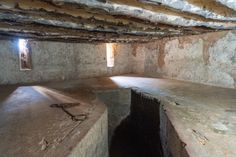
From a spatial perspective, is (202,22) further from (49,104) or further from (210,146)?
(49,104)

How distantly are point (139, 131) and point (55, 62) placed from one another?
10.0 feet

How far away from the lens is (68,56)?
5.63 meters

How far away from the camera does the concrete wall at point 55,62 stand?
185 inches

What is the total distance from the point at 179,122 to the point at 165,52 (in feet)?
13.2

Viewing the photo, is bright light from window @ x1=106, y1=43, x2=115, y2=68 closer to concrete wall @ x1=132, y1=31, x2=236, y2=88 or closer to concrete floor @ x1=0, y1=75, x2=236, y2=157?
concrete wall @ x1=132, y1=31, x2=236, y2=88

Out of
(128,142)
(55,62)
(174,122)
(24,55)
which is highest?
(24,55)

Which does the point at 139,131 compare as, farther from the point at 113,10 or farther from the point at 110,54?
the point at 110,54

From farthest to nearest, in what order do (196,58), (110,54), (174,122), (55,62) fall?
(110,54) → (55,62) → (196,58) → (174,122)

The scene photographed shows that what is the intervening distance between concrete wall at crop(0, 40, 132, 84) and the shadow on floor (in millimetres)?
2436

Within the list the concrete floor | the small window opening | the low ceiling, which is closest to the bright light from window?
the small window opening

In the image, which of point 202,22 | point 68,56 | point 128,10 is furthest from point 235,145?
point 68,56

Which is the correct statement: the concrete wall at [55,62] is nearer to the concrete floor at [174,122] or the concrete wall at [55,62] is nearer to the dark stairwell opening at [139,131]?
the concrete floor at [174,122]

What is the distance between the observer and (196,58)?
479 cm

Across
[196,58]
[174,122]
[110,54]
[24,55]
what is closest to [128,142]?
[174,122]
